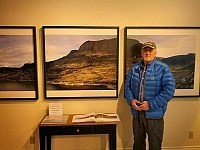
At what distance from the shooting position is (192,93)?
3109 mm

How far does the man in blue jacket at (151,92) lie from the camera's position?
101 inches

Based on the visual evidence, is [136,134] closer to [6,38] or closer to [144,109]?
[144,109]

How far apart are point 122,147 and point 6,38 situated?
2111mm

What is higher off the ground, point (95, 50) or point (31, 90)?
point (95, 50)

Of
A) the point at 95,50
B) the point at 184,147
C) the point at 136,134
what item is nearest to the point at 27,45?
the point at 95,50

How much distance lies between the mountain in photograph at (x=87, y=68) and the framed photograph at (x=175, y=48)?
0.69 ft

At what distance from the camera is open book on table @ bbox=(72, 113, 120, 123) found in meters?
2.73

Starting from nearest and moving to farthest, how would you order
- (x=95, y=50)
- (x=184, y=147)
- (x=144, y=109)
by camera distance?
(x=144, y=109), (x=95, y=50), (x=184, y=147)

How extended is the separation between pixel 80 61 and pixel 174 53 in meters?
1.25

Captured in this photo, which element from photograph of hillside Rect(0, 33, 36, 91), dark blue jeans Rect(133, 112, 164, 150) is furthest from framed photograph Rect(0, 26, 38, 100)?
dark blue jeans Rect(133, 112, 164, 150)

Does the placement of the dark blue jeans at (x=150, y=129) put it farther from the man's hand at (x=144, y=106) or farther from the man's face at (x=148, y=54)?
the man's face at (x=148, y=54)

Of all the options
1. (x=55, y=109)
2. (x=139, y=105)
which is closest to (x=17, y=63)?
(x=55, y=109)

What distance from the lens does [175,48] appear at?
302 cm

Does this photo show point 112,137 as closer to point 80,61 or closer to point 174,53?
point 80,61
